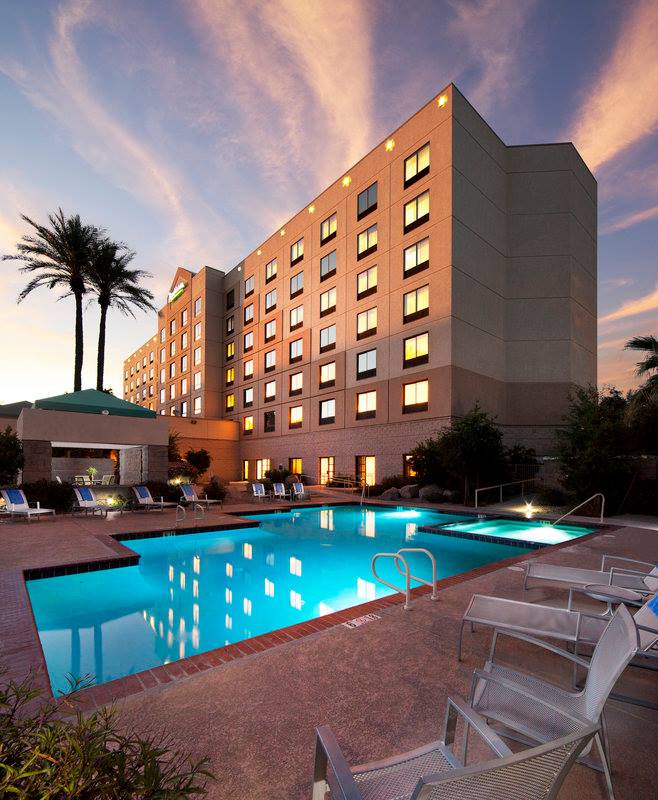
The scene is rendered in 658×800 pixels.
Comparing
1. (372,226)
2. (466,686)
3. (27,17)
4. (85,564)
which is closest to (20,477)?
(85,564)

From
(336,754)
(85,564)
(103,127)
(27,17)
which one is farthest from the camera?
(103,127)

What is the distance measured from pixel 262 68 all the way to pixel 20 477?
16.5m

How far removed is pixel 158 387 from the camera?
169 ft

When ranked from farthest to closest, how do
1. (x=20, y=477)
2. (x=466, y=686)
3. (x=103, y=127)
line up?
1. (x=20, y=477)
2. (x=103, y=127)
3. (x=466, y=686)

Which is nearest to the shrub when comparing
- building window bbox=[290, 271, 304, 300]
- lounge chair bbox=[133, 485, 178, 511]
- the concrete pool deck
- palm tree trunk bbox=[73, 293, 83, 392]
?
lounge chair bbox=[133, 485, 178, 511]

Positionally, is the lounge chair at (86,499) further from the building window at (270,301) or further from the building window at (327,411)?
the building window at (270,301)

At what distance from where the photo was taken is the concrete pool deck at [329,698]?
2584mm

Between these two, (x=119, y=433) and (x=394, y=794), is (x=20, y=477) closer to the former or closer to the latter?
(x=119, y=433)

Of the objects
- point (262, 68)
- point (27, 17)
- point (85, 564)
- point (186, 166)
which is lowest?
point (85, 564)

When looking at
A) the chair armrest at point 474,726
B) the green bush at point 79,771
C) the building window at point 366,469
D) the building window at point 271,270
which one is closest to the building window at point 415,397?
the building window at point 366,469

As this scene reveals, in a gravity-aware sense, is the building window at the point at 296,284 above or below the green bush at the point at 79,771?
above

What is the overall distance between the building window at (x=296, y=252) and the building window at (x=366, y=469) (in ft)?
52.9

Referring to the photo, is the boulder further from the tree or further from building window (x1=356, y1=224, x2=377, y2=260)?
the tree

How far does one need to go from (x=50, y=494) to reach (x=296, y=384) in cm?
1906
